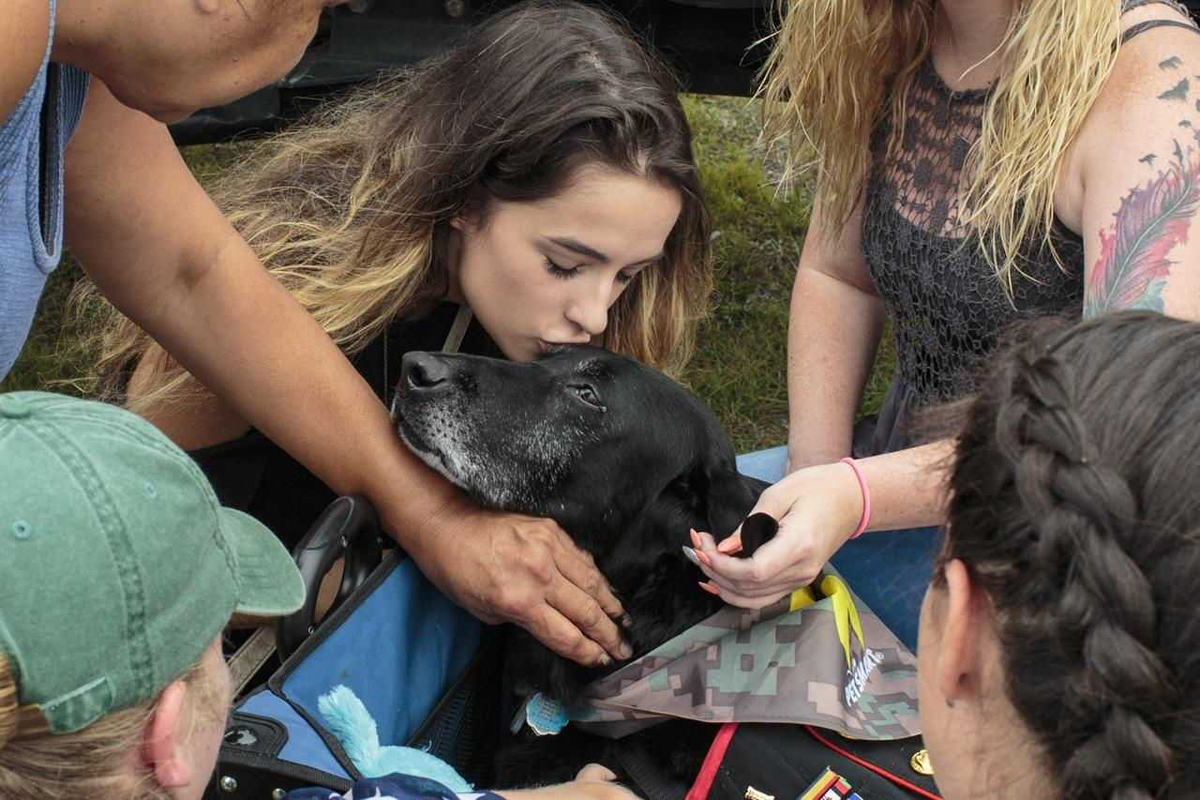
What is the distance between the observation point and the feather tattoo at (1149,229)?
2.21 meters

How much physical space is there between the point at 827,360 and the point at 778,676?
1.22 meters

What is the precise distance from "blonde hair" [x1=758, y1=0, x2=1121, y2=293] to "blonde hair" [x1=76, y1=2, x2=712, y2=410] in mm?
339

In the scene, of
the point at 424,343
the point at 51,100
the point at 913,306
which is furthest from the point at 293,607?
the point at 913,306

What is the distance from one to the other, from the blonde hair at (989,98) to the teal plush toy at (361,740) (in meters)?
1.46

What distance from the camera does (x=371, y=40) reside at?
401 cm

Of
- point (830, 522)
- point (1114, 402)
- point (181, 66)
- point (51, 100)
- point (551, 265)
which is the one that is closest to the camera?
point (1114, 402)

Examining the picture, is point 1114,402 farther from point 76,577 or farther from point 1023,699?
point 76,577

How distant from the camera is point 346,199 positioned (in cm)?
290

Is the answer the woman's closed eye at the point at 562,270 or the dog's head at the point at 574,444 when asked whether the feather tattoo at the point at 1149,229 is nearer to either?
the dog's head at the point at 574,444

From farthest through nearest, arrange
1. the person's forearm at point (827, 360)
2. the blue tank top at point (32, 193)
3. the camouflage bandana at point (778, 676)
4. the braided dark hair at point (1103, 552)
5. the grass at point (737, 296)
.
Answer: the grass at point (737, 296), the person's forearm at point (827, 360), the camouflage bandana at point (778, 676), the blue tank top at point (32, 193), the braided dark hair at point (1103, 552)

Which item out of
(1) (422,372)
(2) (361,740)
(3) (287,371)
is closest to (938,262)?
(1) (422,372)

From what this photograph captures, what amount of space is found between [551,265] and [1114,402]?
5.20 feet

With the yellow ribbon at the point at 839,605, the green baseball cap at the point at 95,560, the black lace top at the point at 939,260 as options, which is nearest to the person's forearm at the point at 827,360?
the black lace top at the point at 939,260

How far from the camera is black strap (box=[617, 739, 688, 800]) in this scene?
214 cm
